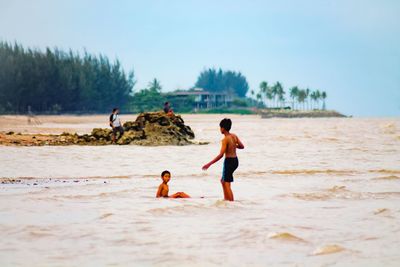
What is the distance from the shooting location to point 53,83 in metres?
90.1

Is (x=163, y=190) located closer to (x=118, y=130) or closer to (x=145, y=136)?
(x=145, y=136)

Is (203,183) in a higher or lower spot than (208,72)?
lower

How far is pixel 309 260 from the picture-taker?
7.31 metres

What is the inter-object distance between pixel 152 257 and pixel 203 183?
7757 millimetres

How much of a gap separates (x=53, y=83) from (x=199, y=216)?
82.4 meters

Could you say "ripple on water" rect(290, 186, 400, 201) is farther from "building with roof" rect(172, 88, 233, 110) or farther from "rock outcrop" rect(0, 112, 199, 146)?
"building with roof" rect(172, 88, 233, 110)

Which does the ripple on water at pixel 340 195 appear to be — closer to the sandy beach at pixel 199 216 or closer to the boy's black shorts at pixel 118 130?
the sandy beach at pixel 199 216

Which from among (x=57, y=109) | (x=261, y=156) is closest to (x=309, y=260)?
(x=261, y=156)

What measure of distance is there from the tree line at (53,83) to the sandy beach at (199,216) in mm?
64451

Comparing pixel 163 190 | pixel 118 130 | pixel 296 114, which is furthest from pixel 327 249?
pixel 296 114

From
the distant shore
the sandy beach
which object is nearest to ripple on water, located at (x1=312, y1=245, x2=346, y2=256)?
the sandy beach

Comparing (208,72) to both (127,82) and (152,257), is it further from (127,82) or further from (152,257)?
(152,257)

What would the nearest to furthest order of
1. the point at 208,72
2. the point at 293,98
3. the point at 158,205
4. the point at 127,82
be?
the point at 158,205 → the point at 127,82 → the point at 293,98 → the point at 208,72

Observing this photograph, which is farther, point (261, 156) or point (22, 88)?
point (22, 88)
